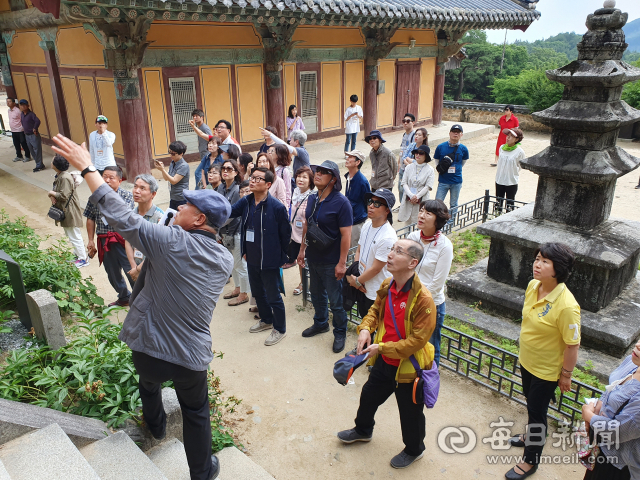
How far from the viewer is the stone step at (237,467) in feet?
10.2

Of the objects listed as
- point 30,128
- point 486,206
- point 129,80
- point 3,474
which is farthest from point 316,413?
point 30,128

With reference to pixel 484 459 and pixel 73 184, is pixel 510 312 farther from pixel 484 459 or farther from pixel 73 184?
pixel 73 184

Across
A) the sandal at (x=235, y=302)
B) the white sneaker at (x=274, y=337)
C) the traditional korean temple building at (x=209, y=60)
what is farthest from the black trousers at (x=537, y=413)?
the traditional korean temple building at (x=209, y=60)

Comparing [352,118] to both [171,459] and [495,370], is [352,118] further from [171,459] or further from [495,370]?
[171,459]

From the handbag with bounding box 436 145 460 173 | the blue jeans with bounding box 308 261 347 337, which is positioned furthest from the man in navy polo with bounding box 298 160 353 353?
the handbag with bounding box 436 145 460 173

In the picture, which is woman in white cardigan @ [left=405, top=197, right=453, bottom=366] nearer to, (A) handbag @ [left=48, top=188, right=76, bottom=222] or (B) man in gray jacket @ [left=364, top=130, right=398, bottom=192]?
(B) man in gray jacket @ [left=364, top=130, right=398, bottom=192]

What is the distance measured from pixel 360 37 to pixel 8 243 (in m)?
11.7

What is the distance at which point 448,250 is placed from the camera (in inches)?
152

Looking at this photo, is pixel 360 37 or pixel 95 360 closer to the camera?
pixel 95 360

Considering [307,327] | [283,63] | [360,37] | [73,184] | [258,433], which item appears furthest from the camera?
→ [360,37]

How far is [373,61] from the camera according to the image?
14.6 metres

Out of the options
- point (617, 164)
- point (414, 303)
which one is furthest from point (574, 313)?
point (617, 164)

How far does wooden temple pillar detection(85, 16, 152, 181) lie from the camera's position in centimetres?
875

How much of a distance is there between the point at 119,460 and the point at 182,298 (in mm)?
1069
